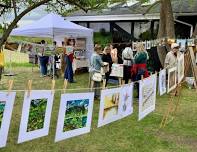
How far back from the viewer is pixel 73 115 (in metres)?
6.82

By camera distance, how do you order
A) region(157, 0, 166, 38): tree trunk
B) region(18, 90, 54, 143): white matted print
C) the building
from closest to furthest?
1. region(18, 90, 54, 143): white matted print
2. region(157, 0, 166, 38): tree trunk
3. the building

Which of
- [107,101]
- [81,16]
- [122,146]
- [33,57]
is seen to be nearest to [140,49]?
[122,146]

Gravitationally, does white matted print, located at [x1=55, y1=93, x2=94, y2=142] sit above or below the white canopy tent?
below

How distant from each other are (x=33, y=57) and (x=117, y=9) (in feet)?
18.7

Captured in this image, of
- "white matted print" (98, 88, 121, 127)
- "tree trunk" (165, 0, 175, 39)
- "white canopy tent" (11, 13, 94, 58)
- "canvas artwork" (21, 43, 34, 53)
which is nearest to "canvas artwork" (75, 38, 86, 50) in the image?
"white canopy tent" (11, 13, 94, 58)

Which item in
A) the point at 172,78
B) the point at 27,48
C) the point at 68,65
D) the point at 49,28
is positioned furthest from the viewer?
the point at 27,48

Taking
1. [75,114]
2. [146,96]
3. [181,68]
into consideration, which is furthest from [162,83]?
[75,114]

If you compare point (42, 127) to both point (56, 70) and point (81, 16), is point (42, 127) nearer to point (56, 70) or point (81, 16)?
point (56, 70)

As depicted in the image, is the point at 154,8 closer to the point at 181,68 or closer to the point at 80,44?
the point at 80,44

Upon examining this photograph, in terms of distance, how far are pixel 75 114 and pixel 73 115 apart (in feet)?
0.13

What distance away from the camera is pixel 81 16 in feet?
88.6

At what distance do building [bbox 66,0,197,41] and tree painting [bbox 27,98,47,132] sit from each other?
15.6 metres

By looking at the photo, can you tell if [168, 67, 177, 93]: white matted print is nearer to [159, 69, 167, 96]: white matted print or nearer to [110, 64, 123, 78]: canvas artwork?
[159, 69, 167, 96]: white matted print

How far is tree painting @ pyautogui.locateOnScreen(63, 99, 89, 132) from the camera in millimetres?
6691
